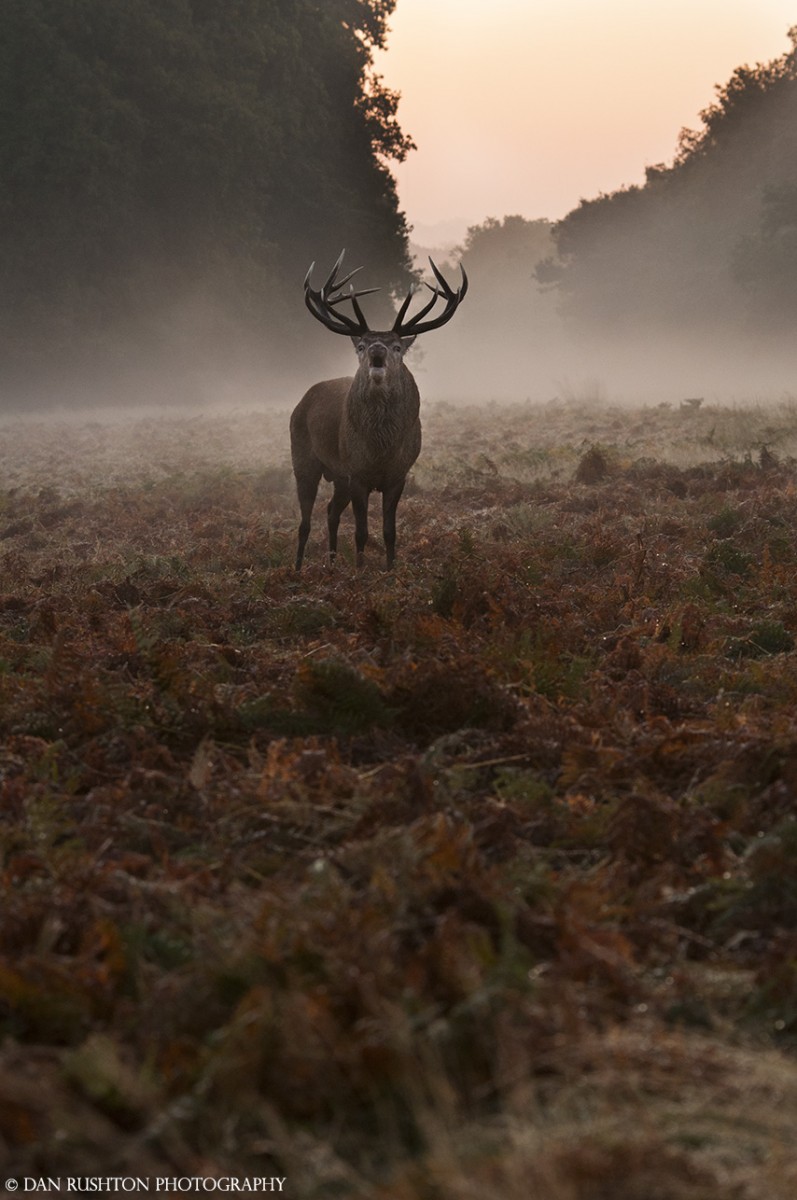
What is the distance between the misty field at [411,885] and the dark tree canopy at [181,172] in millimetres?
38174

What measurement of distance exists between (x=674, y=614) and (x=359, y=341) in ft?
14.1

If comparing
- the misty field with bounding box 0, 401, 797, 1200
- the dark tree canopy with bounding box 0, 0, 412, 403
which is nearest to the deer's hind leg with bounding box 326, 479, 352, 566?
the misty field with bounding box 0, 401, 797, 1200

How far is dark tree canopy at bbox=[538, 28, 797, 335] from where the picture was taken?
1951 inches

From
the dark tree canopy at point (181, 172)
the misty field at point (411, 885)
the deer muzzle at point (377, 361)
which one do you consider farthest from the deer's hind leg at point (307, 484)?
the dark tree canopy at point (181, 172)

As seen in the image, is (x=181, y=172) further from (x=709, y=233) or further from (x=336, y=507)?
(x=336, y=507)

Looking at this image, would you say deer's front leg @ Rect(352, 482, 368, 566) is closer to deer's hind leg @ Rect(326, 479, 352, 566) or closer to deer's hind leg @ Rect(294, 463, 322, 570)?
deer's hind leg @ Rect(326, 479, 352, 566)

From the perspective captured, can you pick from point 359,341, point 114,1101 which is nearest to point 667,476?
point 359,341

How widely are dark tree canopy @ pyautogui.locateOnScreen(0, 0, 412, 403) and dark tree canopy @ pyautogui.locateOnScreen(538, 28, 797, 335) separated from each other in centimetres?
1499

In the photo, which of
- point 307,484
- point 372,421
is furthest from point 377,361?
point 307,484

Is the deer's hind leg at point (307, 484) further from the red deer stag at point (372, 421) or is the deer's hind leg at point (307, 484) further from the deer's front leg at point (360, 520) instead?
the deer's front leg at point (360, 520)

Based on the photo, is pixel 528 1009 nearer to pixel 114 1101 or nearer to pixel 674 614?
pixel 114 1101

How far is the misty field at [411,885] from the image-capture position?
230 centimetres

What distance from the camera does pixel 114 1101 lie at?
2.42 m

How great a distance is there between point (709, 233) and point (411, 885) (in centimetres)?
5986
